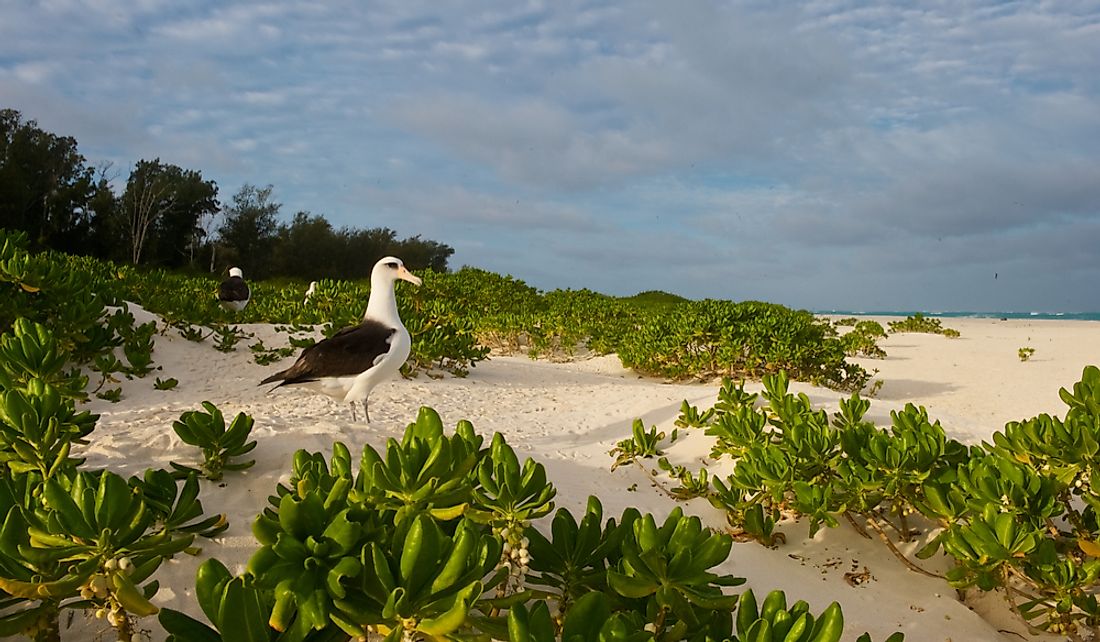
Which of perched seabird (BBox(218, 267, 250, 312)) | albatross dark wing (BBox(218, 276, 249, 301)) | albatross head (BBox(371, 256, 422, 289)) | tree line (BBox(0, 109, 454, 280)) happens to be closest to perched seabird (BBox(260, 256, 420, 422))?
albatross head (BBox(371, 256, 422, 289))

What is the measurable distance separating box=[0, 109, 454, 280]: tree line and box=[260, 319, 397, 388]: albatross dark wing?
34.4 metres

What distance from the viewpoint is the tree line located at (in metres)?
35.1

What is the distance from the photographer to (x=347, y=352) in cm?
536

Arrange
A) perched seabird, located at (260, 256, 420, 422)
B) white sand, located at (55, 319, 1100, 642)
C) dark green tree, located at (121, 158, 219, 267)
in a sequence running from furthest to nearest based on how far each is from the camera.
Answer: dark green tree, located at (121, 158, 219, 267) < perched seabird, located at (260, 256, 420, 422) < white sand, located at (55, 319, 1100, 642)

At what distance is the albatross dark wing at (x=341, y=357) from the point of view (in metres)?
5.30

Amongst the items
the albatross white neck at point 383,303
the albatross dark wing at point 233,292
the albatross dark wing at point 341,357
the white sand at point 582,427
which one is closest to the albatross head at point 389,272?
the albatross white neck at point 383,303

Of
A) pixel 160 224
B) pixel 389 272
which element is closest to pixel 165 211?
pixel 160 224

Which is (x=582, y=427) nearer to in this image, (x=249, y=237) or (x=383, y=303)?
(x=383, y=303)

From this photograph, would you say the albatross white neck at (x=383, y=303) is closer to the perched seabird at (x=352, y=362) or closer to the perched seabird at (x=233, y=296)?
the perched seabird at (x=352, y=362)

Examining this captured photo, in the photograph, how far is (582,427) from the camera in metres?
6.64

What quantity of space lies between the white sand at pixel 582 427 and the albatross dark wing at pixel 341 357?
16.5 inches

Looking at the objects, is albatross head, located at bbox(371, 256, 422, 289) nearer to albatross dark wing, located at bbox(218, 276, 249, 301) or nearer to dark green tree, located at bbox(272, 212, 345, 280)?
albatross dark wing, located at bbox(218, 276, 249, 301)

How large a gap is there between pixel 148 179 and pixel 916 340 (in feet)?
146

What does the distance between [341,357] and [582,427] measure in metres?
2.60
